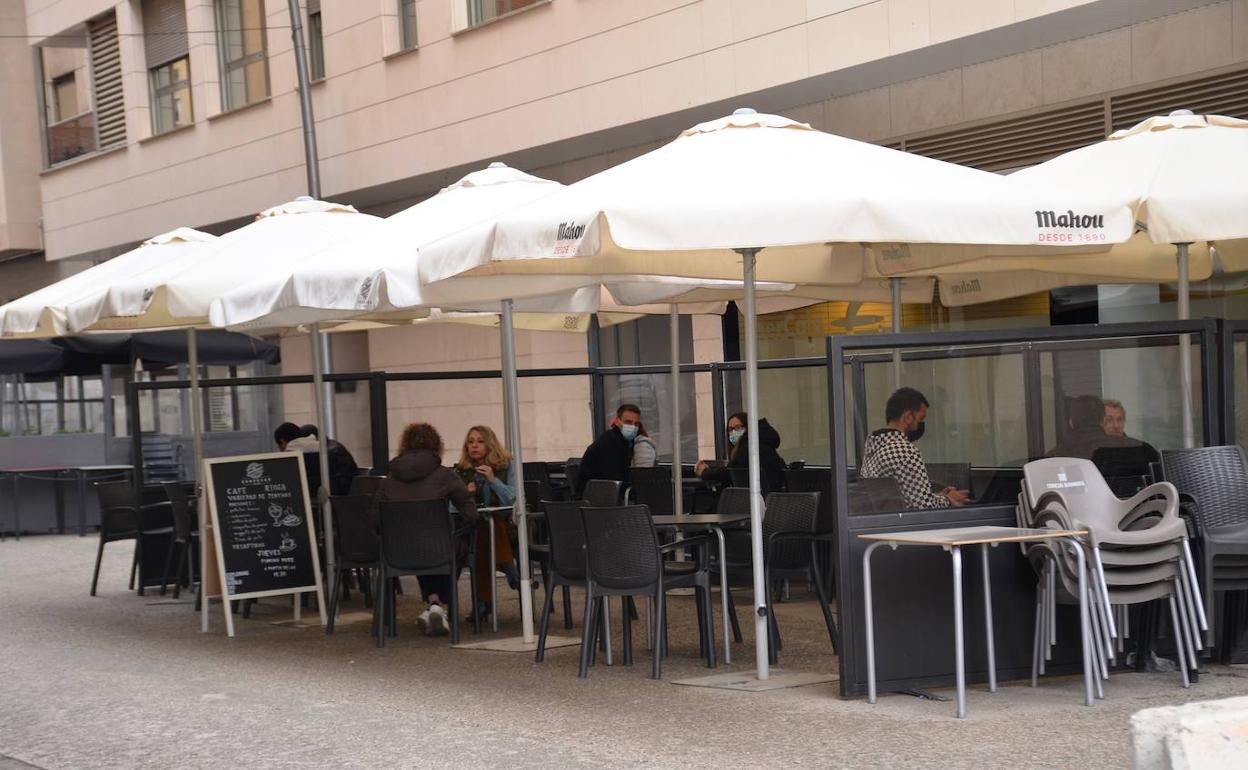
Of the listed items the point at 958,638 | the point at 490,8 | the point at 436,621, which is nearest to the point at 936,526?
the point at 958,638

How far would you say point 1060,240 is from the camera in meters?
8.12

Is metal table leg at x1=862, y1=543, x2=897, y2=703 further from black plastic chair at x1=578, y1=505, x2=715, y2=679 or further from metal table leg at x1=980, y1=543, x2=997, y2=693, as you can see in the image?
black plastic chair at x1=578, y1=505, x2=715, y2=679

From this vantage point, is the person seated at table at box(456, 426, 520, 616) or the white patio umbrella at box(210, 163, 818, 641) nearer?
the white patio umbrella at box(210, 163, 818, 641)

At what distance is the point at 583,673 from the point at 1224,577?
3503 mm

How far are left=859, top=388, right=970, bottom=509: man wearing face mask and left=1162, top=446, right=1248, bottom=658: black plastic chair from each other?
115 cm

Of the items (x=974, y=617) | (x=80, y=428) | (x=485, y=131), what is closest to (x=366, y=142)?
(x=485, y=131)

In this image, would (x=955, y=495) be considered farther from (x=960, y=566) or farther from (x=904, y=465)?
(x=960, y=566)

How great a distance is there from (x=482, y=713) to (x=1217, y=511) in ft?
13.0

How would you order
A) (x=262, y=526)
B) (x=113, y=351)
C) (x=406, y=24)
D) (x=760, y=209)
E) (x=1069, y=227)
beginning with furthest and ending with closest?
(x=406, y=24)
(x=113, y=351)
(x=262, y=526)
(x=1069, y=227)
(x=760, y=209)

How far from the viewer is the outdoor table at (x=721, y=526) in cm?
939

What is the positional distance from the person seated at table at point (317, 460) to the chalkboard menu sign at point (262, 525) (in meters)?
1.21

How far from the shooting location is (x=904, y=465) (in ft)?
27.8

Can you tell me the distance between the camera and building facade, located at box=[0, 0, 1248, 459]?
577 inches

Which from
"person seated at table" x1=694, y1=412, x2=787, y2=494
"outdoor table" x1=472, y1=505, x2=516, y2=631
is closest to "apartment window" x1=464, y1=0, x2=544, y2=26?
"person seated at table" x1=694, y1=412, x2=787, y2=494
